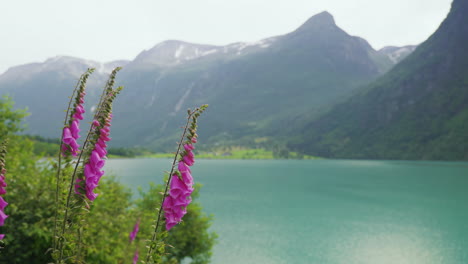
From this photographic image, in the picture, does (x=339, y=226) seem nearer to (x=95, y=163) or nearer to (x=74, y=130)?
(x=74, y=130)

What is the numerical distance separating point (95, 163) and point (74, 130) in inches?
28.0

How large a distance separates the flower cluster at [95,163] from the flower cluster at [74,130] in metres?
0.42

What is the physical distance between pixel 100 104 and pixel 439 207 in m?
68.7

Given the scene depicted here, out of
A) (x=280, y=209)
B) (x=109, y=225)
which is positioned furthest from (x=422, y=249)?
(x=109, y=225)

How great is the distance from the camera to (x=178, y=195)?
3287 millimetres

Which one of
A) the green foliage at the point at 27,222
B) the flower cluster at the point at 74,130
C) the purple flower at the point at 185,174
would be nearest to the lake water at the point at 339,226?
the green foliage at the point at 27,222

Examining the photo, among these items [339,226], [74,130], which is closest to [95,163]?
[74,130]

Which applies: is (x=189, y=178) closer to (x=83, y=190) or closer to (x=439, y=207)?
(x=83, y=190)

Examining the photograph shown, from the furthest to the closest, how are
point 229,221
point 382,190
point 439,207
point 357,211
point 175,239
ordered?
point 382,190
point 439,207
point 357,211
point 229,221
point 175,239

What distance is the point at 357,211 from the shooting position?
2158 inches

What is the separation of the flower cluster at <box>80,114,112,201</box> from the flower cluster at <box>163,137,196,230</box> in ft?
2.34

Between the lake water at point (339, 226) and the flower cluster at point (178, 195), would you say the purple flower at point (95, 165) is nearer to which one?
the flower cluster at point (178, 195)

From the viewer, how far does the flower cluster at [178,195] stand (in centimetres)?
324

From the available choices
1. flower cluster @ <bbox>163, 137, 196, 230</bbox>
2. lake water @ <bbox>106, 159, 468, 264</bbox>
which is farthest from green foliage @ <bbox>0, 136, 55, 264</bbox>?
lake water @ <bbox>106, 159, 468, 264</bbox>
